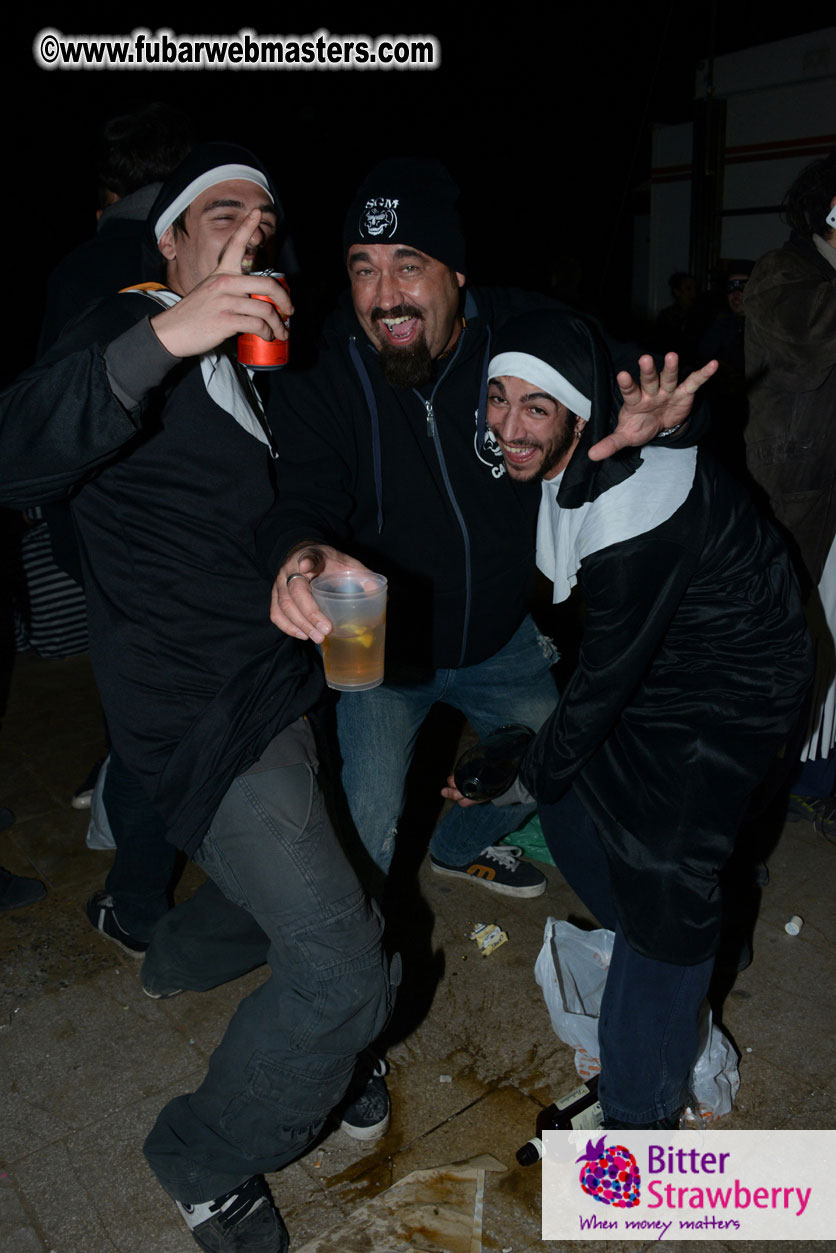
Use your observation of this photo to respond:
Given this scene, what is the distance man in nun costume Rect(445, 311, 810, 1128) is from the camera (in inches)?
84.0

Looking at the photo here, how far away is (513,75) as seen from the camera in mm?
16906

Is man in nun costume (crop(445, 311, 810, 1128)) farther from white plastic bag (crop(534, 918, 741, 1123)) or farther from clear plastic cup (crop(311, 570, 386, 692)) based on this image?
clear plastic cup (crop(311, 570, 386, 692))

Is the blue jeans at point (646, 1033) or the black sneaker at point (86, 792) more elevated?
the blue jeans at point (646, 1033)

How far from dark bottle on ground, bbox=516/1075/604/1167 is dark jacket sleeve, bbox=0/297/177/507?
1.92m

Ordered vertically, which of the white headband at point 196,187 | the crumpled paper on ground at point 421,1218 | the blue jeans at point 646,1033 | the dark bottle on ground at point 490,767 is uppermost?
the white headband at point 196,187

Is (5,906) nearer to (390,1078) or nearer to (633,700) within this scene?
(390,1078)

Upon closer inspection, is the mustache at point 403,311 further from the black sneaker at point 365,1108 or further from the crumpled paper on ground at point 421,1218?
the crumpled paper on ground at point 421,1218

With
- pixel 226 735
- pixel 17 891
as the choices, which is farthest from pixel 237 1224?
pixel 17 891

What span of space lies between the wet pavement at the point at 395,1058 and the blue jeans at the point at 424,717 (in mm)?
293

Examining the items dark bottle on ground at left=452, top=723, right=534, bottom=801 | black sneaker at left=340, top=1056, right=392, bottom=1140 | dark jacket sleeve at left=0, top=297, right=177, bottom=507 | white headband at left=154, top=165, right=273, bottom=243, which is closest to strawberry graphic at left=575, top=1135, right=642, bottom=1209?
black sneaker at left=340, top=1056, right=392, bottom=1140

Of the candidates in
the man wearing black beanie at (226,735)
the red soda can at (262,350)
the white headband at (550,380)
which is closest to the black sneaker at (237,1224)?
the man wearing black beanie at (226,735)

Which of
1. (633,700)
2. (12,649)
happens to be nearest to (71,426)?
(633,700)

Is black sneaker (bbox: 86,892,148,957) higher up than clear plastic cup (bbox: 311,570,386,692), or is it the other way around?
clear plastic cup (bbox: 311,570,386,692)

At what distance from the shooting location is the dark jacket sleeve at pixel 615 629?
80.4 inches
